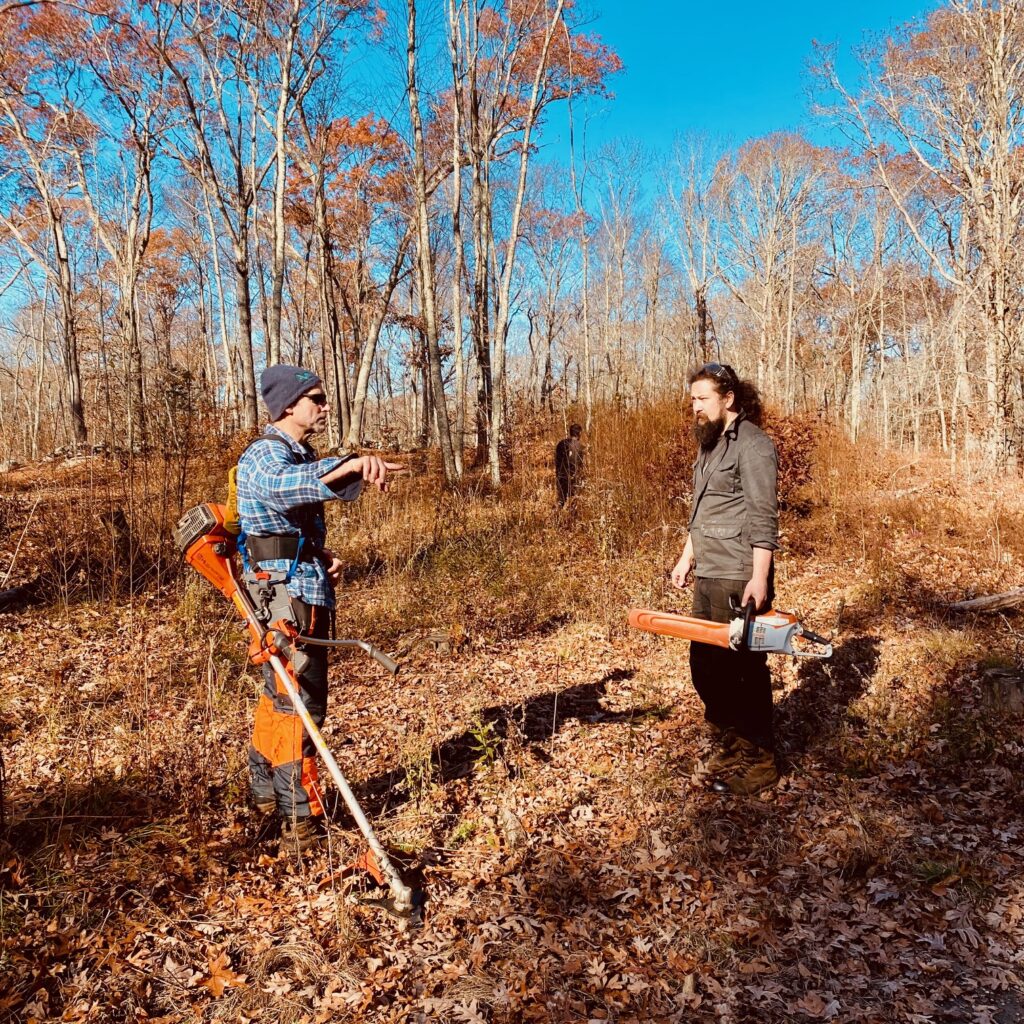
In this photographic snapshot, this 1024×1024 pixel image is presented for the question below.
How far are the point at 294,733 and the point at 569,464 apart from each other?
7379 mm

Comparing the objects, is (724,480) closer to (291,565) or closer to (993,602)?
(291,565)

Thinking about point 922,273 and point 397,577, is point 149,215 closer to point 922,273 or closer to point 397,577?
point 397,577

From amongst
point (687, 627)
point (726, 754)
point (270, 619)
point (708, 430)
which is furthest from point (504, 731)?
point (708, 430)

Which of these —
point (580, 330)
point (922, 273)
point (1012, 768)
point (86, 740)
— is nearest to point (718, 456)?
point (1012, 768)

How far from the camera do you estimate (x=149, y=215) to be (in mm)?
17469

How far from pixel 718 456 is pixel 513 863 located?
220 cm

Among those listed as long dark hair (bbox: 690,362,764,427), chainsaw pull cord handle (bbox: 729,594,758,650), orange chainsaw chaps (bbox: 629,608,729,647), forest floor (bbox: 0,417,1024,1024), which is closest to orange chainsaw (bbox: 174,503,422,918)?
forest floor (bbox: 0,417,1024,1024)

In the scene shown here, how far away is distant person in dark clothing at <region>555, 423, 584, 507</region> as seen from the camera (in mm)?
9516

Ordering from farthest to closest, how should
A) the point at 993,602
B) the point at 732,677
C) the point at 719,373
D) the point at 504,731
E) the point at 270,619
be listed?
the point at 993,602
the point at 504,731
the point at 732,677
the point at 719,373
the point at 270,619

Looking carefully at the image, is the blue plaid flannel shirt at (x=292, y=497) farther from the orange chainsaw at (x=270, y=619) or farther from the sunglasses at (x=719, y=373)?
the sunglasses at (x=719, y=373)

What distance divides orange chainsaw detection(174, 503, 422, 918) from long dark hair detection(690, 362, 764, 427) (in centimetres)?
205

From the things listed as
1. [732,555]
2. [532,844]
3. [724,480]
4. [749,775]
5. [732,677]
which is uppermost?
[724,480]

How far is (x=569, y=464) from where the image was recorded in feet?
31.7

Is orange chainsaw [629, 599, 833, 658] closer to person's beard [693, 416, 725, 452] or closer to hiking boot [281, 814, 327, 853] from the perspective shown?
person's beard [693, 416, 725, 452]
